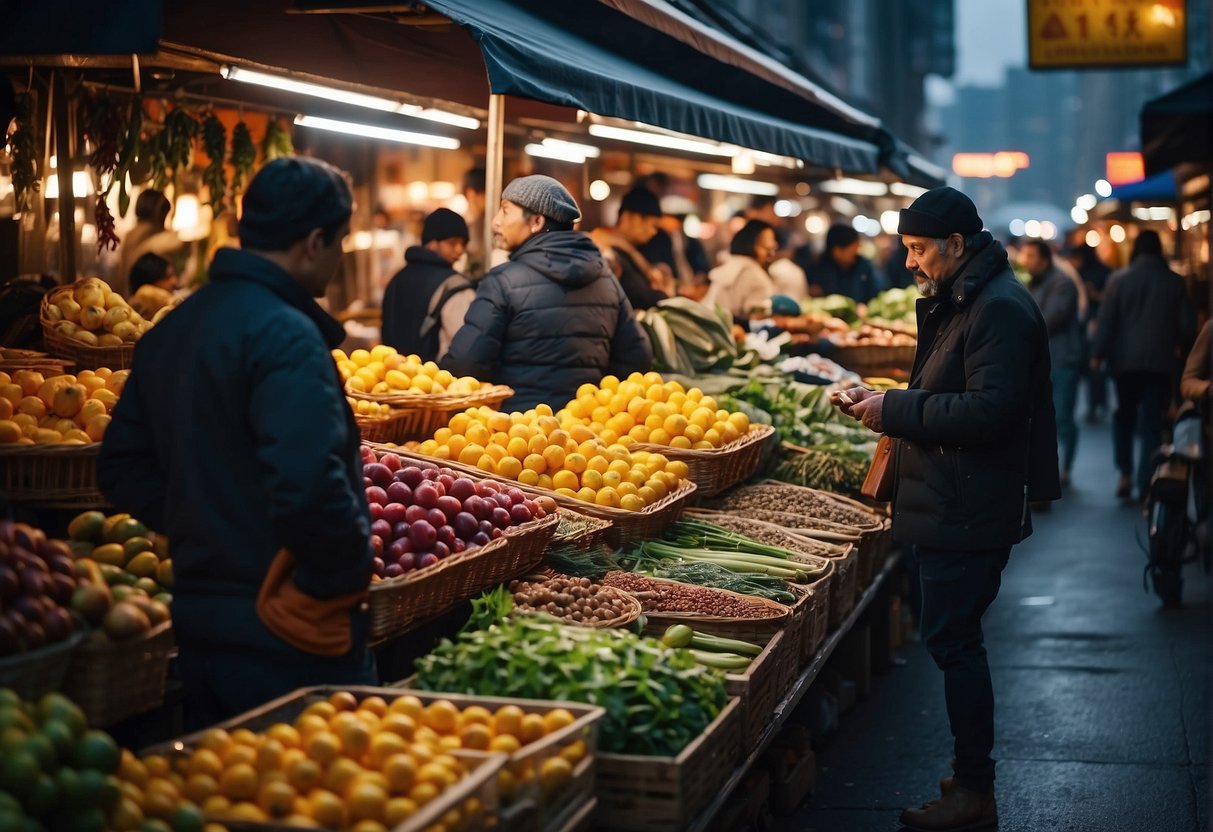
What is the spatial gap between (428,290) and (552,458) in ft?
11.0

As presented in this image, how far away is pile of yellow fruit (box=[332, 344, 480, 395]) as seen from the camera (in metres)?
6.96

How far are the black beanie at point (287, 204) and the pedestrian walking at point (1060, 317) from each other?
11.5 meters

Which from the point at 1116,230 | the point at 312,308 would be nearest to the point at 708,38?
the point at 312,308

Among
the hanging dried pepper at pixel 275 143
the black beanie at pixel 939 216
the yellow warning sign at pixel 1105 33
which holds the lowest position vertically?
the black beanie at pixel 939 216

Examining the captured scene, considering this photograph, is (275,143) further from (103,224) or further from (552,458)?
(552,458)

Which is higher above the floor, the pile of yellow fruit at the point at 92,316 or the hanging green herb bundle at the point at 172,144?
the hanging green herb bundle at the point at 172,144

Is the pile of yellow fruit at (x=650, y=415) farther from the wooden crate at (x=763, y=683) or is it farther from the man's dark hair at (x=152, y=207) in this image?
the man's dark hair at (x=152, y=207)

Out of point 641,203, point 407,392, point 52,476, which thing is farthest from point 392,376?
point 641,203

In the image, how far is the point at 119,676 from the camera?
3801mm

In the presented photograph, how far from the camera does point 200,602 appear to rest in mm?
3988

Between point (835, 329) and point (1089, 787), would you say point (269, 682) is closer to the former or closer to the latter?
point (1089, 787)

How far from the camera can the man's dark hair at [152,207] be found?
11.1 meters

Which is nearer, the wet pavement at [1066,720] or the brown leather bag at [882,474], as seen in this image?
the brown leather bag at [882,474]

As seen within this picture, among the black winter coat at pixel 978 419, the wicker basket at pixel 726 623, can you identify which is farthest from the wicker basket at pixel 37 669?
the black winter coat at pixel 978 419
